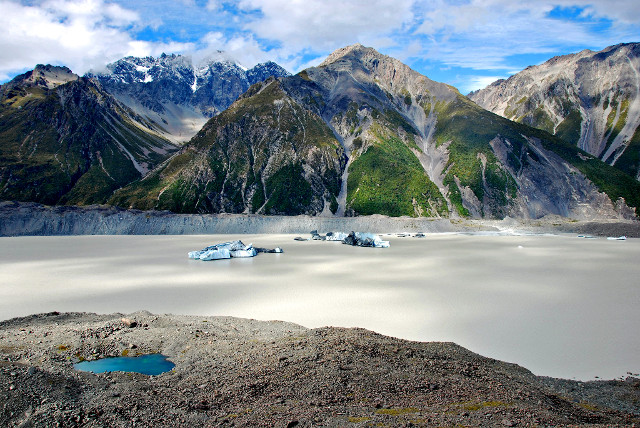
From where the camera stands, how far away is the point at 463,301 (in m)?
19.5

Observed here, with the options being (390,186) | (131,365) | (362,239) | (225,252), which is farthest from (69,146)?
(131,365)

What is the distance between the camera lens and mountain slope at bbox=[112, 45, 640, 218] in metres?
98.4

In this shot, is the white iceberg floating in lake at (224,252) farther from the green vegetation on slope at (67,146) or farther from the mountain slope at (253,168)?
the green vegetation on slope at (67,146)

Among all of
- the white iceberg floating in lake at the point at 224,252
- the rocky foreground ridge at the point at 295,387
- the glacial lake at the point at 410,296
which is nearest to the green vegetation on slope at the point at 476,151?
the glacial lake at the point at 410,296

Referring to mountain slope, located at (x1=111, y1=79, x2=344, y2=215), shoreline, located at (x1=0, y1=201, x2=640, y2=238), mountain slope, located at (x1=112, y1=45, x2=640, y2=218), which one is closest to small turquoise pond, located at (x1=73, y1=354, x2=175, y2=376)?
shoreline, located at (x1=0, y1=201, x2=640, y2=238)

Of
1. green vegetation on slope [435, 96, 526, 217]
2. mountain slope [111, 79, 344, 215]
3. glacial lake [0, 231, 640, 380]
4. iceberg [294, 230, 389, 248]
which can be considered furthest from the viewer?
mountain slope [111, 79, 344, 215]

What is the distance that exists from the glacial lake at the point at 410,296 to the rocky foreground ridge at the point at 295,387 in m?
2.77

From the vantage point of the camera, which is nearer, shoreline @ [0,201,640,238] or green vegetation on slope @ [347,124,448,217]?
shoreline @ [0,201,640,238]

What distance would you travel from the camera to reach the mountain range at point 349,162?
9906 centimetres

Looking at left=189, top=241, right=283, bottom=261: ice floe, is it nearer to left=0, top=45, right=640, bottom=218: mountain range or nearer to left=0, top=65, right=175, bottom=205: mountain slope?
Result: left=0, top=45, right=640, bottom=218: mountain range

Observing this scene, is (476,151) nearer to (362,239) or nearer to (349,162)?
(349,162)

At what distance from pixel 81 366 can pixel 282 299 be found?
10.4m

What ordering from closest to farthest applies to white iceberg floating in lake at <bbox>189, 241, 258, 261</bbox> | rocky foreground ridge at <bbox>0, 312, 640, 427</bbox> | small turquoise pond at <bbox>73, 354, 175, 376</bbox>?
rocky foreground ridge at <bbox>0, 312, 640, 427</bbox> → small turquoise pond at <bbox>73, 354, 175, 376</bbox> → white iceberg floating in lake at <bbox>189, 241, 258, 261</bbox>

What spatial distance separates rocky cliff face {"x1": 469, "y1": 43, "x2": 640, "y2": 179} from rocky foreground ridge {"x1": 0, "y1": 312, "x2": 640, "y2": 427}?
149 m
